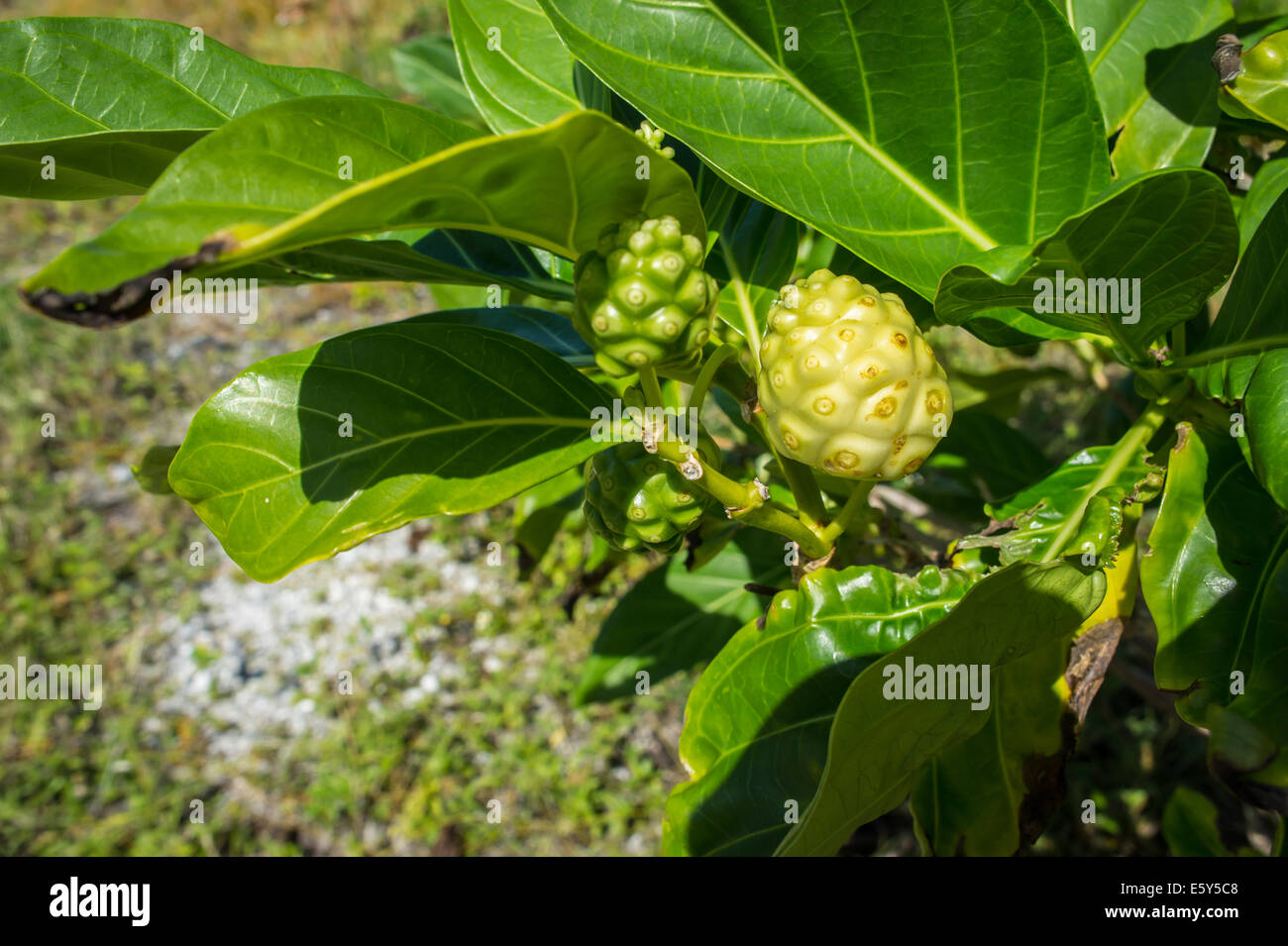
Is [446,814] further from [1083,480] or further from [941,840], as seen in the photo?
[1083,480]

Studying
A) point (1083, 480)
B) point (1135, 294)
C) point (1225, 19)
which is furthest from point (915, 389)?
point (1225, 19)

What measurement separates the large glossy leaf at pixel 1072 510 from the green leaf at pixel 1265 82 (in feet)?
1.10

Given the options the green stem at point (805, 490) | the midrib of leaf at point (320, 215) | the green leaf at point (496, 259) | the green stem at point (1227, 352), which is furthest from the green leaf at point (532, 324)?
the green stem at point (1227, 352)

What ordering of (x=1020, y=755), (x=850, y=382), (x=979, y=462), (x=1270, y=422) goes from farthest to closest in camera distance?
(x=979, y=462), (x=1020, y=755), (x=1270, y=422), (x=850, y=382)

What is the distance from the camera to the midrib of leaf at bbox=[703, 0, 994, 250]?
88 centimetres

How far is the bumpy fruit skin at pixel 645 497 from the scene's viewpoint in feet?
2.89

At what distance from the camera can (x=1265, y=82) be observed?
0.95 metres

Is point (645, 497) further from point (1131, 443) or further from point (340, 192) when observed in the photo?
point (1131, 443)

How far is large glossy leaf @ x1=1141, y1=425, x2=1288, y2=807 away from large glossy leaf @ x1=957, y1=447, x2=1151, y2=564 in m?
0.04

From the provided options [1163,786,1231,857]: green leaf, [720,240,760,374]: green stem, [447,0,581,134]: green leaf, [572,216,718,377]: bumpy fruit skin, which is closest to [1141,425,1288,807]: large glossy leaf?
[720,240,760,374]: green stem

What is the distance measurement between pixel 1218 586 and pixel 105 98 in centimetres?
114

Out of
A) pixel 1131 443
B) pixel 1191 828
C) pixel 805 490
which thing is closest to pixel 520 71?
pixel 805 490

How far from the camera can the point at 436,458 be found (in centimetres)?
94
